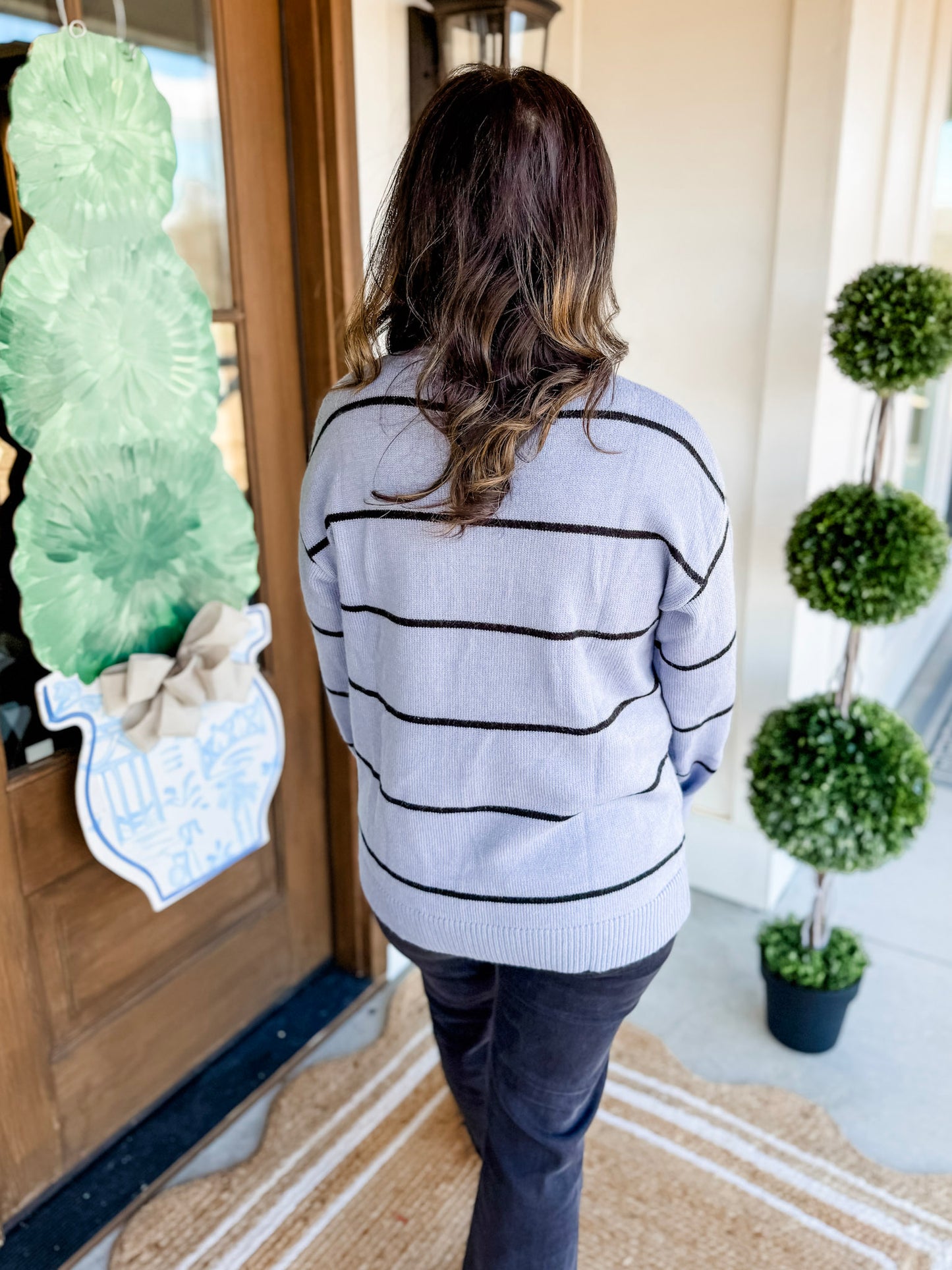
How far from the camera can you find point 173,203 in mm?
1530

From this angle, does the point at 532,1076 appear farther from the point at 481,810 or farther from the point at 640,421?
the point at 640,421

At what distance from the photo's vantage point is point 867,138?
1978mm

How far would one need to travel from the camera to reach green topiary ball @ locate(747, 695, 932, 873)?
5.77 feet

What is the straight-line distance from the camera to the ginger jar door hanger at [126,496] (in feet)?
4.42

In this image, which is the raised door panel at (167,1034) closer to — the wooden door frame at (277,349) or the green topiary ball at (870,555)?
the wooden door frame at (277,349)

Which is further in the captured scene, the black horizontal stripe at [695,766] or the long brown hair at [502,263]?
the black horizontal stripe at [695,766]

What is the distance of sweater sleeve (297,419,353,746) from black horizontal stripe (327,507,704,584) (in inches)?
4.2

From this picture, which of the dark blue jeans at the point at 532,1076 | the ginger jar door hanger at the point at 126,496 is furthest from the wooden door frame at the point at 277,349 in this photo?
the dark blue jeans at the point at 532,1076

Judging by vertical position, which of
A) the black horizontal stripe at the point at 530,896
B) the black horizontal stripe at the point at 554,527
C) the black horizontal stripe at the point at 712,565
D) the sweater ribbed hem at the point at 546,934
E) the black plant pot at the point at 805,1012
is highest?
the black horizontal stripe at the point at 554,527

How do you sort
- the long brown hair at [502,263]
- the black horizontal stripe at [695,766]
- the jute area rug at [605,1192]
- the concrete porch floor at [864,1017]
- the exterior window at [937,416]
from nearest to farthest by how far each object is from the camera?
the long brown hair at [502,263]
the black horizontal stripe at [695,766]
the jute area rug at [605,1192]
the concrete porch floor at [864,1017]
the exterior window at [937,416]

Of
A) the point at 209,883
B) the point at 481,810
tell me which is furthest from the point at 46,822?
the point at 481,810

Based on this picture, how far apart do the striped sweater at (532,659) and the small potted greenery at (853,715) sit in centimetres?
70

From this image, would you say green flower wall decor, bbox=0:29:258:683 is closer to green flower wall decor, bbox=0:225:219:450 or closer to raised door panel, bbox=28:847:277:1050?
green flower wall decor, bbox=0:225:219:450

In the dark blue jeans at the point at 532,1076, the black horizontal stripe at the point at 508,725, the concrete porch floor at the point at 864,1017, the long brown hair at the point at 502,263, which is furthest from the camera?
the concrete porch floor at the point at 864,1017
